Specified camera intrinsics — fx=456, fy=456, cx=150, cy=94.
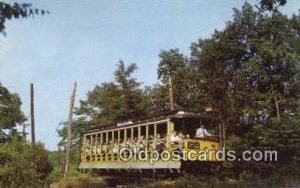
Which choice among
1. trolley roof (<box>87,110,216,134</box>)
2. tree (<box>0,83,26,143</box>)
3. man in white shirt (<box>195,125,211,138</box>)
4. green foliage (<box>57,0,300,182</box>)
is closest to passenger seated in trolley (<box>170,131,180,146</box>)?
trolley roof (<box>87,110,216,134</box>)

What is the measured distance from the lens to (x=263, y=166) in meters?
21.8

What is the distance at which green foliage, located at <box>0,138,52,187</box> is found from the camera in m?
23.8

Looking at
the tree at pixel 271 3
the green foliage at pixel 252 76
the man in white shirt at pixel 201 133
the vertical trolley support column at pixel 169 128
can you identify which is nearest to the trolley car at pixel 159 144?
the vertical trolley support column at pixel 169 128

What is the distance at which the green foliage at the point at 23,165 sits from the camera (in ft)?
78.0

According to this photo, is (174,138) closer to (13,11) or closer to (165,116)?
(165,116)

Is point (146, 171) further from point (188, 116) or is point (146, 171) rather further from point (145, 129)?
point (188, 116)

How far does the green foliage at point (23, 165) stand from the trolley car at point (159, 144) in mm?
3643

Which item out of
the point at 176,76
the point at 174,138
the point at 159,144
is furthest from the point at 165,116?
the point at 176,76

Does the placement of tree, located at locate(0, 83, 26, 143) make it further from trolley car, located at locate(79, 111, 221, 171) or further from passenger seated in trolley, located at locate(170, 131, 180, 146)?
passenger seated in trolley, located at locate(170, 131, 180, 146)

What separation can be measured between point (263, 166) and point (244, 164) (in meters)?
0.92

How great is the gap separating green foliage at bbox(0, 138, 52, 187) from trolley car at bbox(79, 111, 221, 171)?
3643 millimetres

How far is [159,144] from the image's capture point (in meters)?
19.5

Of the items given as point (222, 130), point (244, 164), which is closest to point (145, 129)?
point (222, 130)

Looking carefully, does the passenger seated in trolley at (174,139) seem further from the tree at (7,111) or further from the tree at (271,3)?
the tree at (7,111)
